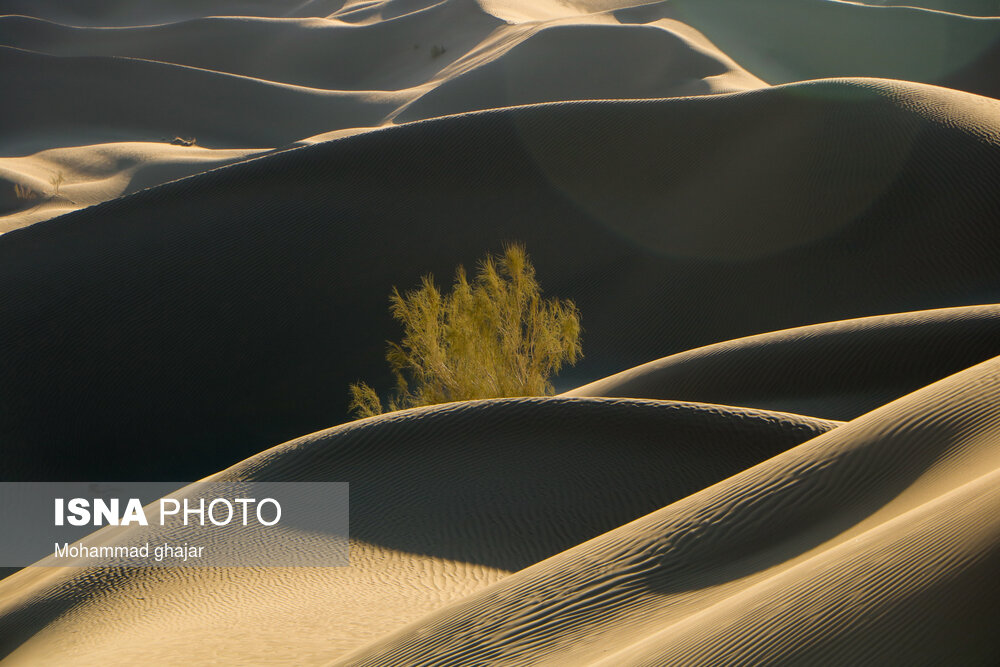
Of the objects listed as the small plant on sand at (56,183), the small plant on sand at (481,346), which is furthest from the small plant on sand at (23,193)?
the small plant on sand at (481,346)

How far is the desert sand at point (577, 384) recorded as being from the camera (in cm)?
276

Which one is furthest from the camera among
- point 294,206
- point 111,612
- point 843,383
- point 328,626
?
point 294,206

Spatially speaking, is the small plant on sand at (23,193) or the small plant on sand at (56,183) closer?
the small plant on sand at (23,193)

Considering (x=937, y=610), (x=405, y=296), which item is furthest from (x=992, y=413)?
(x=405, y=296)

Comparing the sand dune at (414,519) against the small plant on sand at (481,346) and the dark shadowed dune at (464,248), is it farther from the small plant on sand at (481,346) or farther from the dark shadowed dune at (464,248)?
the dark shadowed dune at (464,248)

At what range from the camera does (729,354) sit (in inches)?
269

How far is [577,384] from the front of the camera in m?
9.36

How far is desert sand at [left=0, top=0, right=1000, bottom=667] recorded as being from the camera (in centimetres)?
276

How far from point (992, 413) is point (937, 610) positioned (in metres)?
1.61

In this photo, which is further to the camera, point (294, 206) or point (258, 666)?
point (294, 206)

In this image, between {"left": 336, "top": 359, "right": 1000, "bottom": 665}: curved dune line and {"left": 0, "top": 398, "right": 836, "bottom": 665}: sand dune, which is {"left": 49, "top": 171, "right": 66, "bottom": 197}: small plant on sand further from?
{"left": 336, "top": 359, "right": 1000, "bottom": 665}: curved dune line

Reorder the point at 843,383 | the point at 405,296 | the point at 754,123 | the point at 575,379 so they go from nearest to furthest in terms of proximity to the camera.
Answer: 1. the point at 843,383
2. the point at 575,379
3. the point at 405,296
4. the point at 754,123

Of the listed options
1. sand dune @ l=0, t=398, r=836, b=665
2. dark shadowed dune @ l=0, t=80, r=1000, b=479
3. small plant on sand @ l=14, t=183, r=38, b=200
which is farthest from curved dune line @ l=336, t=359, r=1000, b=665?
small plant on sand @ l=14, t=183, r=38, b=200

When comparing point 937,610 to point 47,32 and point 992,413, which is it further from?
point 47,32
